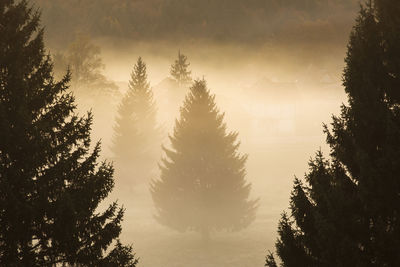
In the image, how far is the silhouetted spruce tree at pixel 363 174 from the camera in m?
8.27

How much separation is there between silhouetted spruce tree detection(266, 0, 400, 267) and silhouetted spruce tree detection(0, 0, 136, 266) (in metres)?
5.00

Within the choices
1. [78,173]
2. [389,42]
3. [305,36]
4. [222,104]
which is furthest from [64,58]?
[305,36]

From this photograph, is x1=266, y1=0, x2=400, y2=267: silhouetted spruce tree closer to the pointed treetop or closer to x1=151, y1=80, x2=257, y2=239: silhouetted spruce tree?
x1=151, y1=80, x2=257, y2=239: silhouetted spruce tree

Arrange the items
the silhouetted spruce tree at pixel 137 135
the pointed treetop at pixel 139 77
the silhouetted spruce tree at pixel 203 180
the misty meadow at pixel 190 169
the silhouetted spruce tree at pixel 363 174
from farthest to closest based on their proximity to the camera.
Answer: the pointed treetop at pixel 139 77, the silhouetted spruce tree at pixel 137 135, the silhouetted spruce tree at pixel 203 180, the misty meadow at pixel 190 169, the silhouetted spruce tree at pixel 363 174

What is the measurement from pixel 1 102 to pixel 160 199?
72.5ft

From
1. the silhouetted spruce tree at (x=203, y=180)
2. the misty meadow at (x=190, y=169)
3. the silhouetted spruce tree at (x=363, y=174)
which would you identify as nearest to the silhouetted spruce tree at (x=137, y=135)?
the misty meadow at (x=190, y=169)

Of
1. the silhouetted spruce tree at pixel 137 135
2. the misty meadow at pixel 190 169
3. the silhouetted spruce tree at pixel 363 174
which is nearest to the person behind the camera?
the silhouetted spruce tree at pixel 363 174

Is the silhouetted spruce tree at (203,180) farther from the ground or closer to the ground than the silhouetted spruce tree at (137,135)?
closer to the ground

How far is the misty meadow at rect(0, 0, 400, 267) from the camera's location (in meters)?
8.47

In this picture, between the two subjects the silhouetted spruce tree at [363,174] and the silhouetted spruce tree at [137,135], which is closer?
the silhouetted spruce tree at [363,174]

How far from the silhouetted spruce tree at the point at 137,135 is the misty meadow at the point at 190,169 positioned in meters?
0.17

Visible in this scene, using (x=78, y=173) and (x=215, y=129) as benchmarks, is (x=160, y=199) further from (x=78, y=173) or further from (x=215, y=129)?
(x=78, y=173)

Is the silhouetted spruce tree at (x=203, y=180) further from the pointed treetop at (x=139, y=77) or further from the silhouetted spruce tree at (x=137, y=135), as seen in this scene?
the pointed treetop at (x=139, y=77)

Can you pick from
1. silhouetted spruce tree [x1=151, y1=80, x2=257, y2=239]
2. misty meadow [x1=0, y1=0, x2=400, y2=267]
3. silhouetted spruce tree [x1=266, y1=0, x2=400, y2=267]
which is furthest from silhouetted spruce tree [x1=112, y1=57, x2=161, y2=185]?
silhouetted spruce tree [x1=266, y1=0, x2=400, y2=267]
